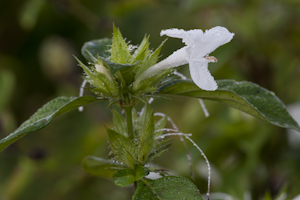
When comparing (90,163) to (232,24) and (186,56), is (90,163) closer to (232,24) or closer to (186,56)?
(186,56)

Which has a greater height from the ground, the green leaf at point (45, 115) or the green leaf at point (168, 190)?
the green leaf at point (45, 115)

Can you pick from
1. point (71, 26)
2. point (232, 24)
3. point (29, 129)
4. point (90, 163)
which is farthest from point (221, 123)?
point (71, 26)

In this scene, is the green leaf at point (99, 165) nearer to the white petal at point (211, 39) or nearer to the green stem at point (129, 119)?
the green stem at point (129, 119)

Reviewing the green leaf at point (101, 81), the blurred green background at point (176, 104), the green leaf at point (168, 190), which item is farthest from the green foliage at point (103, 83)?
the blurred green background at point (176, 104)

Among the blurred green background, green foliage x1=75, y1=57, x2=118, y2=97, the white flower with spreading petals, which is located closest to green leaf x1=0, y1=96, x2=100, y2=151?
green foliage x1=75, y1=57, x2=118, y2=97

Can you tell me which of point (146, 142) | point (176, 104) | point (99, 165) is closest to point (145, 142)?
point (146, 142)
